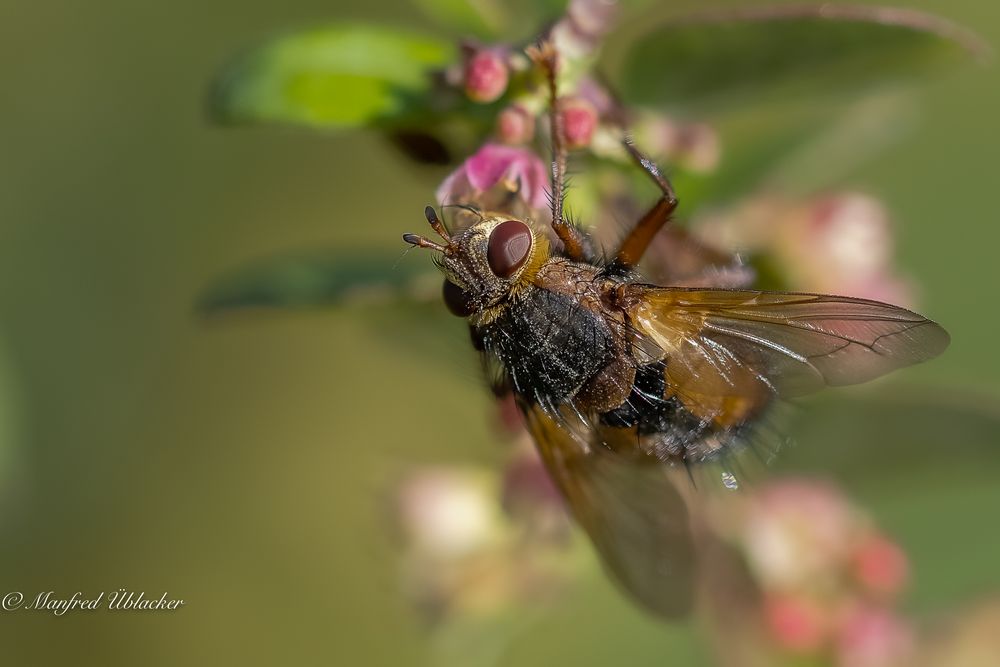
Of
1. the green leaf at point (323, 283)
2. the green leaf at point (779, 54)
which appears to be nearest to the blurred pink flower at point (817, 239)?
the green leaf at point (779, 54)

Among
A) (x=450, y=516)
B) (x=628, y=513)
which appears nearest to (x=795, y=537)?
(x=628, y=513)

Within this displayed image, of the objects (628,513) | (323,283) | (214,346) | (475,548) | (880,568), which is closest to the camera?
(628,513)

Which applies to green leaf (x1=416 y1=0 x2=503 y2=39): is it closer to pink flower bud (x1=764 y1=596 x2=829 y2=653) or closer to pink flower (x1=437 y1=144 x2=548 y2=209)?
pink flower (x1=437 y1=144 x2=548 y2=209)

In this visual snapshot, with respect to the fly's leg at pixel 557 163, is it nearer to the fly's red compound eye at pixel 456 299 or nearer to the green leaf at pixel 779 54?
the fly's red compound eye at pixel 456 299

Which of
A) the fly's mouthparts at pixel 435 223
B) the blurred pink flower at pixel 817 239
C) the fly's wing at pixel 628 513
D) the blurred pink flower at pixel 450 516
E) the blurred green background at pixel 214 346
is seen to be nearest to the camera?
the fly's mouthparts at pixel 435 223

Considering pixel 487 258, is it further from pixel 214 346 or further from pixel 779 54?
pixel 214 346

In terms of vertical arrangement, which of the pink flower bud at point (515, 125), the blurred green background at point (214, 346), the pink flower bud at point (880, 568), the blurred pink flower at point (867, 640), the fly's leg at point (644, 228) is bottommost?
the blurred pink flower at point (867, 640)

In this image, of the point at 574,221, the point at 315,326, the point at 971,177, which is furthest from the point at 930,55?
the point at 315,326
